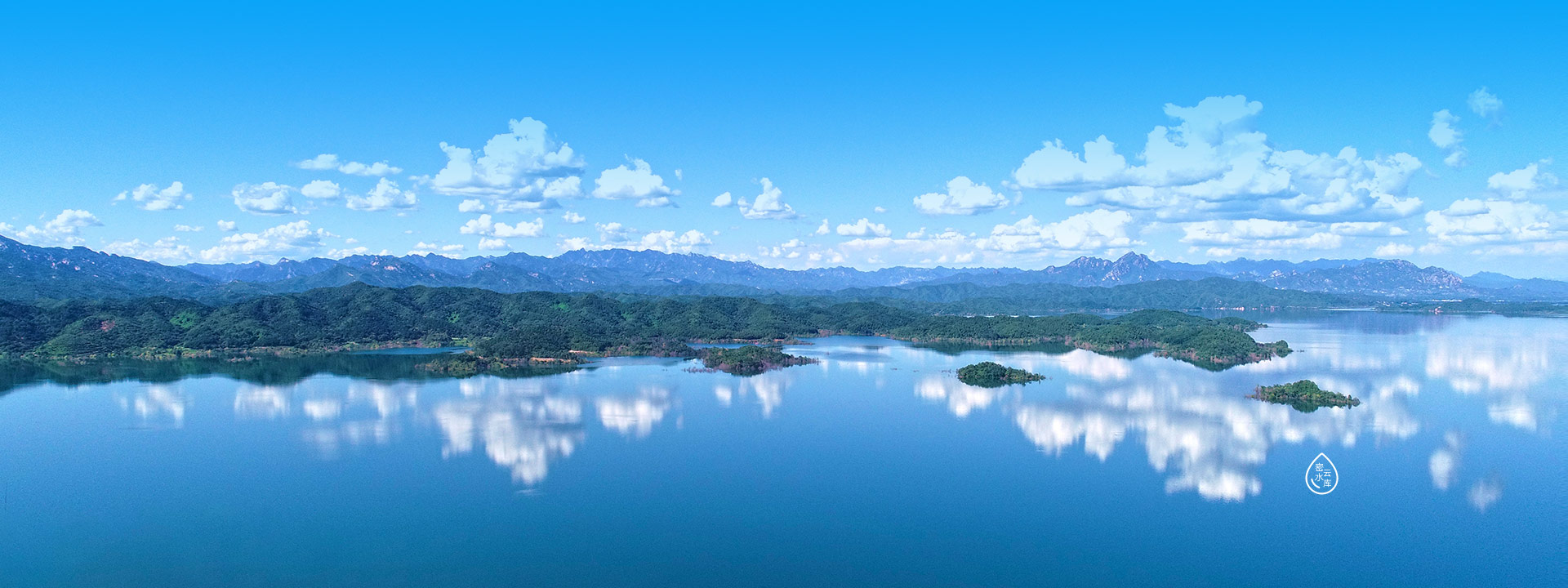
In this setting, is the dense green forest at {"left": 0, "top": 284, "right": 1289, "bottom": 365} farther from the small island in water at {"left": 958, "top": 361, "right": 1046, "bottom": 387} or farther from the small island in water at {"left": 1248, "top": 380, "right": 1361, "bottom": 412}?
the small island in water at {"left": 958, "top": 361, "right": 1046, "bottom": 387}

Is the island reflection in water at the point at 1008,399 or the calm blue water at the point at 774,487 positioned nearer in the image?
the calm blue water at the point at 774,487

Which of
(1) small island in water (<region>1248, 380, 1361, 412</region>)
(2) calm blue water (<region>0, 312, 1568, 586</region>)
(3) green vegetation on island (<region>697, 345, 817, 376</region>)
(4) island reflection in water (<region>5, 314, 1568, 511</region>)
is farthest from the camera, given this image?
(3) green vegetation on island (<region>697, 345, 817, 376</region>)

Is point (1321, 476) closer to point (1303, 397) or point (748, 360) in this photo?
point (1303, 397)

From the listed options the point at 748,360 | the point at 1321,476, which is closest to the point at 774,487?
the point at 1321,476

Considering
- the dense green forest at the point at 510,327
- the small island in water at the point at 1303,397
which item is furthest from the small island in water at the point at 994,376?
the dense green forest at the point at 510,327

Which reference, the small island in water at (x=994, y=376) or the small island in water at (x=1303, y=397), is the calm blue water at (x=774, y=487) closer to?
the small island in water at (x=1303, y=397)

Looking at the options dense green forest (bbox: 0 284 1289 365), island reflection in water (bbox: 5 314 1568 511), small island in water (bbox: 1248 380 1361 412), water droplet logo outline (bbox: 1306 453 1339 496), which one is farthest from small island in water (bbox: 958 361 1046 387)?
water droplet logo outline (bbox: 1306 453 1339 496)

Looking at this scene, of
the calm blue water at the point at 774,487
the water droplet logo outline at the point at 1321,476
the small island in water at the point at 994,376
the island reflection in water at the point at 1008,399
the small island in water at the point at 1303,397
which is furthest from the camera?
the small island in water at the point at 994,376
